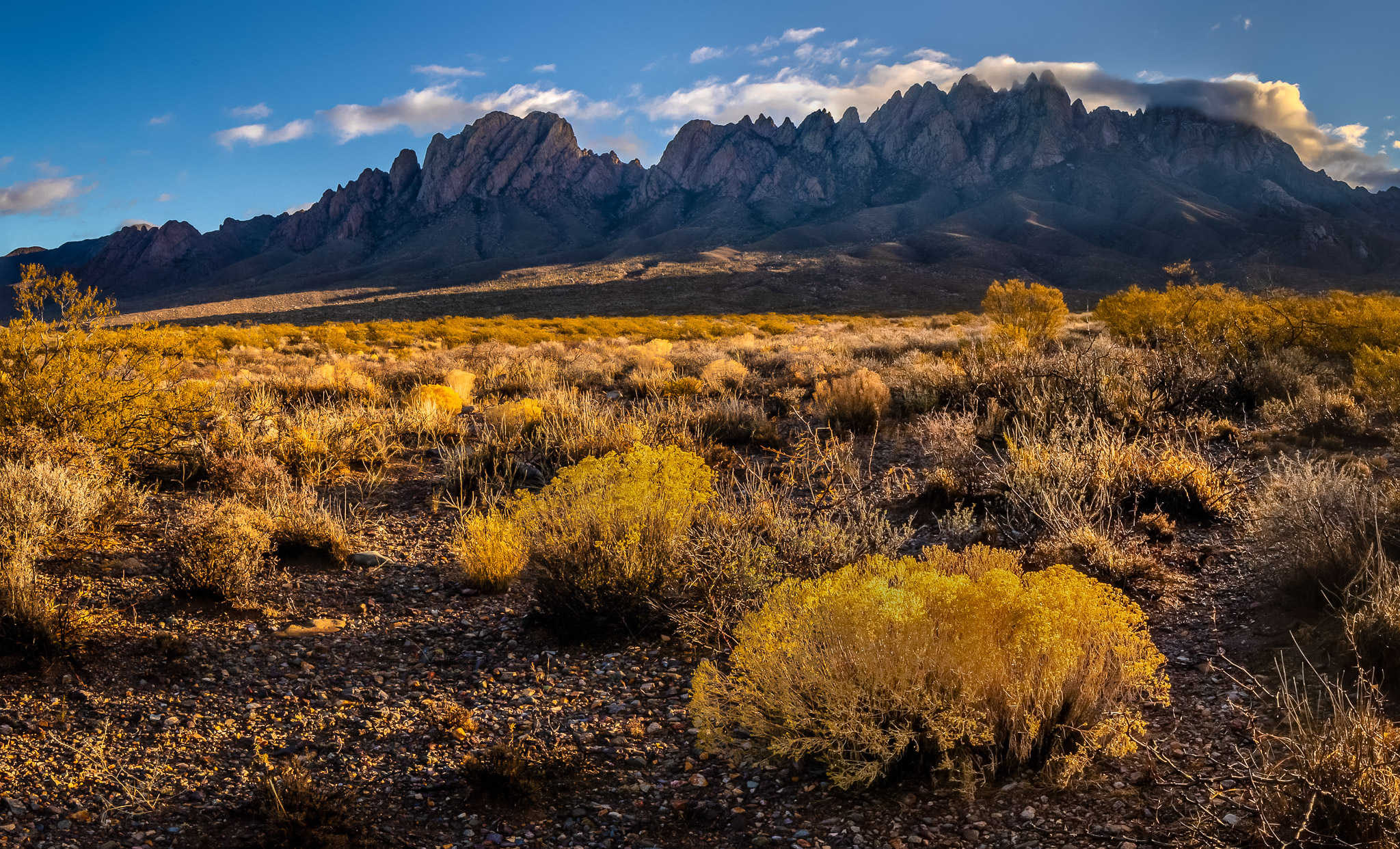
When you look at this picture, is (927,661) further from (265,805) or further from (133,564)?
(133,564)

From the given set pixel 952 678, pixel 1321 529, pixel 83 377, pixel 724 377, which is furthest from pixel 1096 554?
pixel 724 377

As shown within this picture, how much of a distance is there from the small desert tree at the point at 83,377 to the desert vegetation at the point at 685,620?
36 mm

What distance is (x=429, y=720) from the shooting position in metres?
3.59

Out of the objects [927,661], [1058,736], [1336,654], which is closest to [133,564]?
[927,661]

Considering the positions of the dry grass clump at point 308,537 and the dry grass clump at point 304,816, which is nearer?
the dry grass clump at point 304,816

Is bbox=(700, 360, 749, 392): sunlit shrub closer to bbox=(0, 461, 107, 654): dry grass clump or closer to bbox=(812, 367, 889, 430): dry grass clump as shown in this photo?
bbox=(812, 367, 889, 430): dry grass clump

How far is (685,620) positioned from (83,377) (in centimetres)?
615

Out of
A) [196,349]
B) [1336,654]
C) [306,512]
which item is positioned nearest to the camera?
[1336,654]

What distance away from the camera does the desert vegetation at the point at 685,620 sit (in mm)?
2738

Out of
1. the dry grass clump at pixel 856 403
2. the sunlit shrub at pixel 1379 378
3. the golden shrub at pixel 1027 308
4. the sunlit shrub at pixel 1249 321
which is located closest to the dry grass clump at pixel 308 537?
the dry grass clump at pixel 856 403

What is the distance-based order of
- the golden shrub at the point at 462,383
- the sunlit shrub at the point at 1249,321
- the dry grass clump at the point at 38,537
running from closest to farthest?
1. the dry grass clump at the point at 38,537
2. the sunlit shrub at the point at 1249,321
3. the golden shrub at the point at 462,383

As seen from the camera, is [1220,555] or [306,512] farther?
[306,512]

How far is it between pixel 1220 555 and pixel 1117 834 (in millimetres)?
3262

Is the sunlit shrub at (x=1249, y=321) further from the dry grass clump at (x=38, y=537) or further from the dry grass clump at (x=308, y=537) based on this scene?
the dry grass clump at (x=38, y=537)
